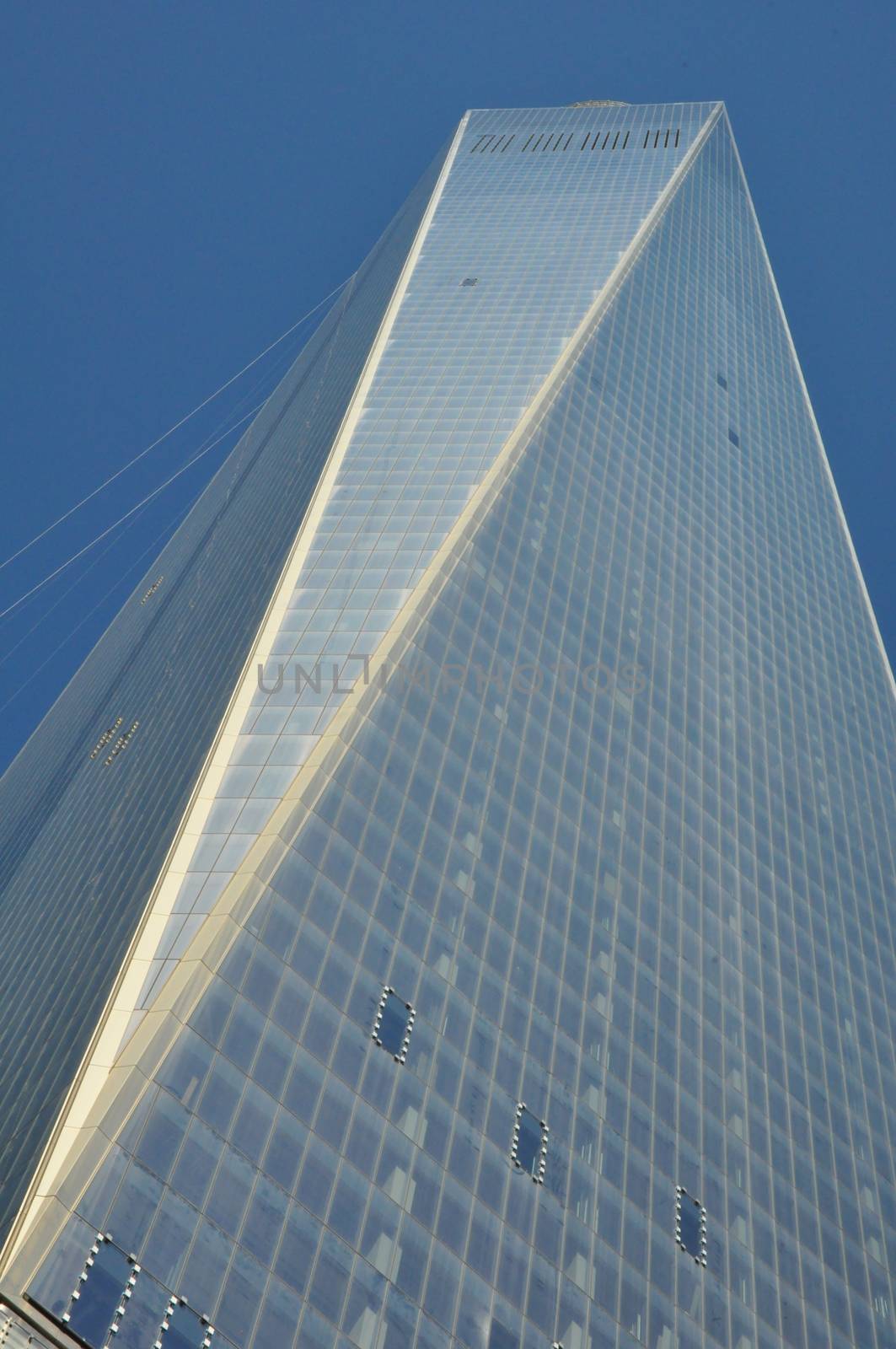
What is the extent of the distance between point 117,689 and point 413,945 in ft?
244

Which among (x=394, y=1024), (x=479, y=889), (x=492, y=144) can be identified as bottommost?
(x=394, y=1024)

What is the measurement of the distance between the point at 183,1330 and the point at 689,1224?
98.4ft

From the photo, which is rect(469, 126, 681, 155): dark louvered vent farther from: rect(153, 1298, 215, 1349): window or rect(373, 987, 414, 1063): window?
rect(153, 1298, 215, 1349): window

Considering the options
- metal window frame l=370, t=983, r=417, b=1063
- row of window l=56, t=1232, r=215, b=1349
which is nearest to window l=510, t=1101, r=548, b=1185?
metal window frame l=370, t=983, r=417, b=1063

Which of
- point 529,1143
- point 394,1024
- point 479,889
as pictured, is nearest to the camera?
point 394,1024

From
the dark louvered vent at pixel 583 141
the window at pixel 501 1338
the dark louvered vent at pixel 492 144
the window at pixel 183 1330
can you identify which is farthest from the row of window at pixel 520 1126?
the dark louvered vent at pixel 492 144

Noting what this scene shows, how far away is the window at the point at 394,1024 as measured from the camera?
57281 millimetres

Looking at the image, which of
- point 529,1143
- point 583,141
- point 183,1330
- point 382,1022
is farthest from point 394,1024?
point 583,141

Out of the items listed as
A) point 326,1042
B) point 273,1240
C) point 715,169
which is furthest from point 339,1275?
point 715,169

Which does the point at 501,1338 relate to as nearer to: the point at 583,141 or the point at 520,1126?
the point at 520,1126

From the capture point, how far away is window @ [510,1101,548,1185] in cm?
5966

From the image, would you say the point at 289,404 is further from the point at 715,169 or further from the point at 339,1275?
the point at 339,1275

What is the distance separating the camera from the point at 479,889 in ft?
225

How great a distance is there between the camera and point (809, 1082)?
8419cm
